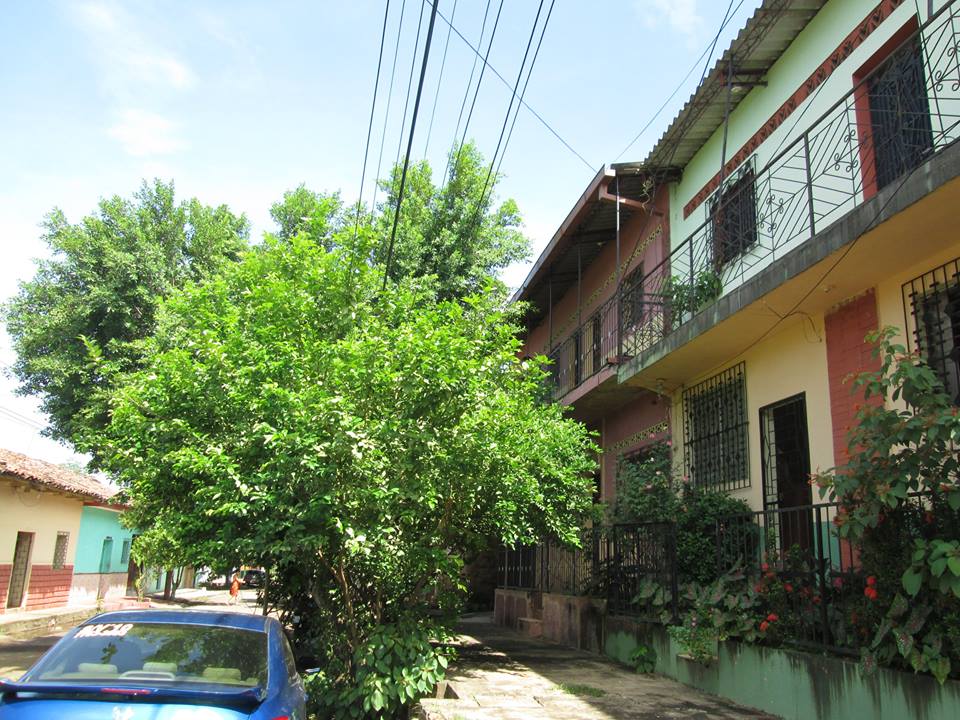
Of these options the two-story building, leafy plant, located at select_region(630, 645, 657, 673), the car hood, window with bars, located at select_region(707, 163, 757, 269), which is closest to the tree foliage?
the two-story building

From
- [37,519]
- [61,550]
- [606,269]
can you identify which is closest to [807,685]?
[606,269]

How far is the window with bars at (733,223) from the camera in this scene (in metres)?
9.57

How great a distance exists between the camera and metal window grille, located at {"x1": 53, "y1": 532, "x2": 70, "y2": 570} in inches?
843

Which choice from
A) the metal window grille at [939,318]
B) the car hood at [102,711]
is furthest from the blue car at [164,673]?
the metal window grille at [939,318]

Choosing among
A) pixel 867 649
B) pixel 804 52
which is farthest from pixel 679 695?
pixel 804 52

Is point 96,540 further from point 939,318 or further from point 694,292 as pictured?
point 939,318

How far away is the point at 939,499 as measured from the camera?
16.8 ft

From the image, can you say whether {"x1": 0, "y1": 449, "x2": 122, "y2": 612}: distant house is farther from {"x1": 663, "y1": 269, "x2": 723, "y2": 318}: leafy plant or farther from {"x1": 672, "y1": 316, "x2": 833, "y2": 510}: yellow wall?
{"x1": 672, "y1": 316, "x2": 833, "y2": 510}: yellow wall

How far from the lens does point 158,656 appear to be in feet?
13.6

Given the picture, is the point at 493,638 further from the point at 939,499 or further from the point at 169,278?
the point at 169,278

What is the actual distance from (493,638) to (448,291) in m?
7.51

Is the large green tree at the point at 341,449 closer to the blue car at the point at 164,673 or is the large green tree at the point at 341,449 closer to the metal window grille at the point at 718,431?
the blue car at the point at 164,673

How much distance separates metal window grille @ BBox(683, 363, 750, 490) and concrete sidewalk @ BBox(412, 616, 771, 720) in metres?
2.83

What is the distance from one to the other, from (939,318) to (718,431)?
385 centimetres
